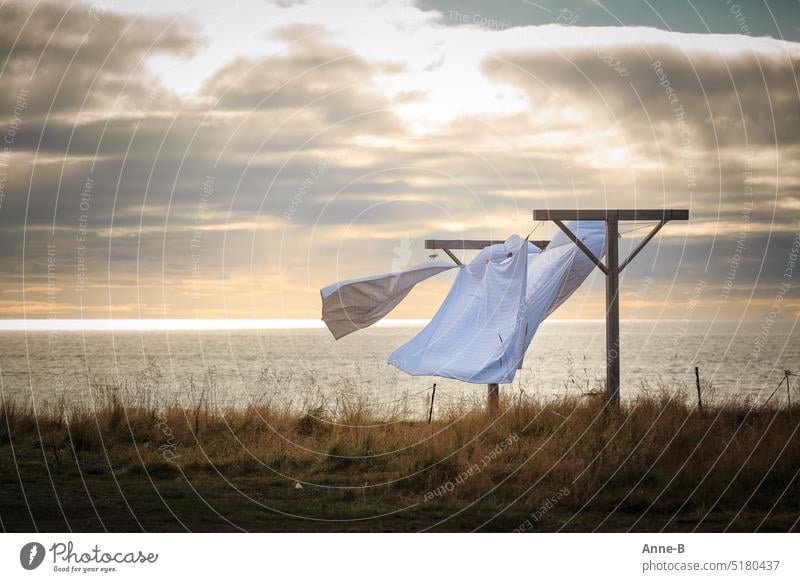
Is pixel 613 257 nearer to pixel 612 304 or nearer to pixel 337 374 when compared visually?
pixel 612 304

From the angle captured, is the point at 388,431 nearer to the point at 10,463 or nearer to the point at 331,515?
the point at 331,515

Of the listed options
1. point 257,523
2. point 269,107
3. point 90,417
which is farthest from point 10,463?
point 269,107

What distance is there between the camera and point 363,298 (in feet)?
47.1

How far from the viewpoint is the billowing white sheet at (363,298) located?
46.4 feet

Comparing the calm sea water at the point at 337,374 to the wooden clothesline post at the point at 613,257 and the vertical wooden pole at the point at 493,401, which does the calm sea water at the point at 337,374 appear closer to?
the vertical wooden pole at the point at 493,401

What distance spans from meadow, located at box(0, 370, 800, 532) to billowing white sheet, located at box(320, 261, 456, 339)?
1281 millimetres

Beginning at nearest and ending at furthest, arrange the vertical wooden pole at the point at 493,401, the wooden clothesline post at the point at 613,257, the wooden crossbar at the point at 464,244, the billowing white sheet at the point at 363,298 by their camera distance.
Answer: the wooden clothesline post at the point at 613,257 → the vertical wooden pole at the point at 493,401 → the billowing white sheet at the point at 363,298 → the wooden crossbar at the point at 464,244

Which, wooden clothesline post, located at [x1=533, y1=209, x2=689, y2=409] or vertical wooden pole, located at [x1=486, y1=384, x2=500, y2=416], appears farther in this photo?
vertical wooden pole, located at [x1=486, y1=384, x2=500, y2=416]
